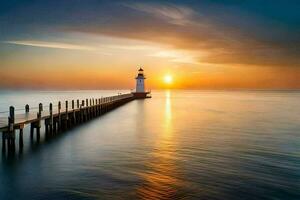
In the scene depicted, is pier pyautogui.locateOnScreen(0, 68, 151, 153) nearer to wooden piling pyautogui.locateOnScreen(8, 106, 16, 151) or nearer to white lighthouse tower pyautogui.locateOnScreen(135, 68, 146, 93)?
wooden piling pyautogui.locateOnScreen(8, 106, 16, 151)

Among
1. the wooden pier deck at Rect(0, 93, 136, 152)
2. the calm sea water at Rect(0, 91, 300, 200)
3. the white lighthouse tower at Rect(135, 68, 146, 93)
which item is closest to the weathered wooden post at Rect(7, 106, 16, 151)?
the wooden pier deck at Rect(0, 93, 136, 152)

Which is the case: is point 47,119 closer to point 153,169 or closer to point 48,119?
point 48,119

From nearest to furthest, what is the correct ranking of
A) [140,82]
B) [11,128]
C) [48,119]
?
1. [11,128]
2. [48,119]
3. [140,82]

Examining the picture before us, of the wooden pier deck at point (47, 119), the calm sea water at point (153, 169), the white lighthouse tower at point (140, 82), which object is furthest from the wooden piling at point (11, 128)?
the white lighthouse tower at point (140, 82)

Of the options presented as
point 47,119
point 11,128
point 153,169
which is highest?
point 11,128

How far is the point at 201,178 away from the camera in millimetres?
12812

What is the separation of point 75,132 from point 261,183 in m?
16.6

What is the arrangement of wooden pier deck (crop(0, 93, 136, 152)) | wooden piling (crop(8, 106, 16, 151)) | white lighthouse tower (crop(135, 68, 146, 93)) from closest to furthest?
wooden piling (crop(8, 106, 16, 151)) < wooden pier deck (crop(0, 93, 136, 152)) < white lighthouse tower (crop(135, 68, 146, 93))

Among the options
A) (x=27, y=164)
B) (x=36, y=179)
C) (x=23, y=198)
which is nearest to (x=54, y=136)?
(x=27, y=164)

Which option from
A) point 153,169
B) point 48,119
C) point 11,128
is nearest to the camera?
point 153,169

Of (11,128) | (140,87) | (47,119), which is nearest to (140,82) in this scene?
(140,87)

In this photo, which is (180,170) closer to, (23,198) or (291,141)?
(23,198)

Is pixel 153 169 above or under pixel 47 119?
under

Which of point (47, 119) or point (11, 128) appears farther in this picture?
point (47, 119)
